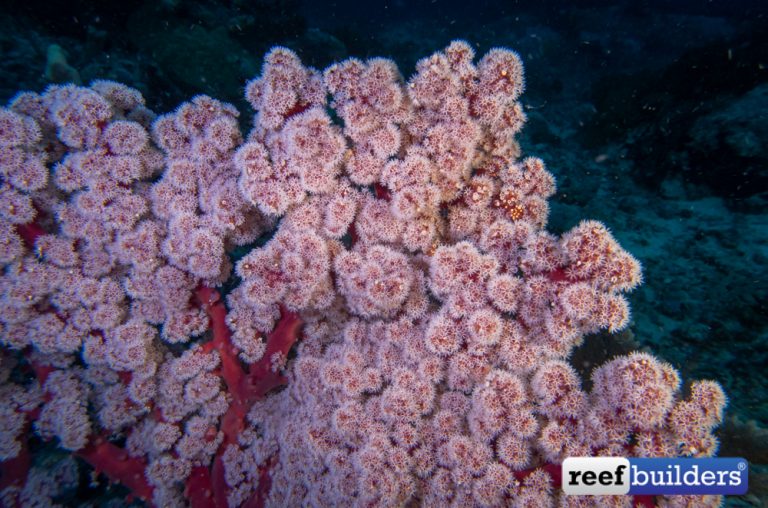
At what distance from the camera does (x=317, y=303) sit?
3586 mm

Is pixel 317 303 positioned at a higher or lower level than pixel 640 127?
lower

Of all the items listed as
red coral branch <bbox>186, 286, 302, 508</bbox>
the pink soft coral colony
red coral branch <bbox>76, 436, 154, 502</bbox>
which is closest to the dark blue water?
the pink soft coral colony

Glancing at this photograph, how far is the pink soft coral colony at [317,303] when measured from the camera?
2.67 meters

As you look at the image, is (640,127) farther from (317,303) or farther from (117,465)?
(117,465)

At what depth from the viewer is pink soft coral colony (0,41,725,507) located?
2.67m

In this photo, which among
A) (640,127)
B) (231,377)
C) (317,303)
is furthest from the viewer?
(640,127)

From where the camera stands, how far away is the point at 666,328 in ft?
15.0

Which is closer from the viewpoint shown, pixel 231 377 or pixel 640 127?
pixel 231 377

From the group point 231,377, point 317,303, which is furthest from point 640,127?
point 231,377

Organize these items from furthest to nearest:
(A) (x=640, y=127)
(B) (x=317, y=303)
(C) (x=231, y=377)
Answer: (A) (x=640, y=127), (C) (x=231, y=377), (B) (x=317, y=303)

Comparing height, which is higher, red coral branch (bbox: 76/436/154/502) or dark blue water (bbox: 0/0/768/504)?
dark blue water (bbox: 0/0/768/504)

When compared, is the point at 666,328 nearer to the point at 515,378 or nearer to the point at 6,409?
the point at 515,378

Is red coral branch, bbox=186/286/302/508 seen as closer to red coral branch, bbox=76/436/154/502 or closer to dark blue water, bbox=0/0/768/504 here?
red coral branch, bbox=76/436/154/502

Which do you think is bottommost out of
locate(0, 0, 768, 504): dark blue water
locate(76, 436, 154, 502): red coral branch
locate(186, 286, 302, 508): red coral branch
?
locate(76, 436, 154, 502): red coral branch
